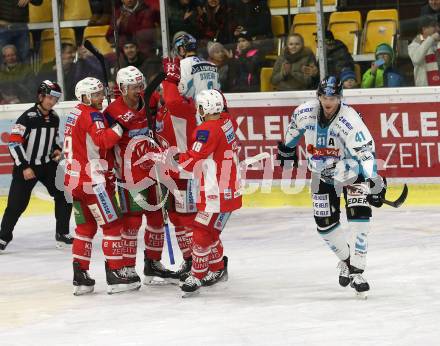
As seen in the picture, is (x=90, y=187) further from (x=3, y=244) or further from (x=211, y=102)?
(x=3, y=244)

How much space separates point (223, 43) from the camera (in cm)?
1242

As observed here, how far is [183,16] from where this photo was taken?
41.2 feet

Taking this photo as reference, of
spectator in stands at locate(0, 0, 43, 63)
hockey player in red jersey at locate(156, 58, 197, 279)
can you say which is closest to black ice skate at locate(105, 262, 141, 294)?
hockey player in red jersey at locate(156, 58, 197, 279)

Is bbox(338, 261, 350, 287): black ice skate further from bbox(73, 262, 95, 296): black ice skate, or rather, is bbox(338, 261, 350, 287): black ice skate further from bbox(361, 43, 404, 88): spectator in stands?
bbox(361, 43, 404, 88): spectator in stands

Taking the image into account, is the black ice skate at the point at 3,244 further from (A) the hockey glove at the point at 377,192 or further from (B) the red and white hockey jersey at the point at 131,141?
(A) the hockey glove at the point at 377,192

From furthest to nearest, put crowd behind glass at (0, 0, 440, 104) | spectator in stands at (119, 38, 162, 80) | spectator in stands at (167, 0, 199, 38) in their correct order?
1. spectator in stands at (119, 38, 162, 80)
2. spectator in stands at (167, 0, 199, 38)
3. crowd behind glass at (0, 0, 440, 104)

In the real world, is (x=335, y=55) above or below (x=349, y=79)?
above

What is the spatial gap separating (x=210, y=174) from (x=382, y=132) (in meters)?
3.88

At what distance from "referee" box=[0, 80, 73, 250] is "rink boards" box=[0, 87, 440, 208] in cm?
168

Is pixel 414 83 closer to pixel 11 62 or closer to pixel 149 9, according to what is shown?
pixel 149 9

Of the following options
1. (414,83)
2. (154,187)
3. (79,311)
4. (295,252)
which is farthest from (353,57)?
(79,311)

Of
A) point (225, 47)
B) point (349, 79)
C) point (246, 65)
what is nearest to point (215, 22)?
point (225, 47)

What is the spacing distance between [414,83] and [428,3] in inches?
29.2

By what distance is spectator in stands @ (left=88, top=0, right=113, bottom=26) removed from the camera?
1286 centimetres
